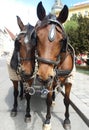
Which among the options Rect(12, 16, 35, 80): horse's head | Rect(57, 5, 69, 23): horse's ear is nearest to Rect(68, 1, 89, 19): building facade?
Rect(12, 16, 35, 80): horse's head

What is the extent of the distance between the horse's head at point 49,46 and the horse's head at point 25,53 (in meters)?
0.63

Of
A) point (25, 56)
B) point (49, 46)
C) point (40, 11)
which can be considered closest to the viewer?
point (49, 46)

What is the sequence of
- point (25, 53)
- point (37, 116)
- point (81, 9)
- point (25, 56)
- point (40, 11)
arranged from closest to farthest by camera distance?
point (40, 11) < point (25, 56) < point (25, 53) < point (37, 116) < point (81, 9)

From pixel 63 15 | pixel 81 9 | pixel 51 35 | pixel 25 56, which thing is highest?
pixel 81 9

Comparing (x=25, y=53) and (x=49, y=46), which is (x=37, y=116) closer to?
(x=25, y=53)

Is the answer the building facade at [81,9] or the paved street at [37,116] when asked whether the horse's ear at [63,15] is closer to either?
the paved street at [37,116]

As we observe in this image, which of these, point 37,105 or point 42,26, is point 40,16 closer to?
point 42,26

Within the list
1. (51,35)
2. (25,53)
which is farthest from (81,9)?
(51,35)

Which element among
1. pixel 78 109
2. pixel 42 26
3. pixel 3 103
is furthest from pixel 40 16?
pixel 3 103

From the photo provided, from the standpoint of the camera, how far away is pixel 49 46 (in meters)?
4.67

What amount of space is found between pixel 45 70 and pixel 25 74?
1.34 meters

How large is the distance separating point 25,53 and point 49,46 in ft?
4.83

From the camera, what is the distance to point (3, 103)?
8617 millimetres

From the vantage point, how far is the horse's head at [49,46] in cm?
460
